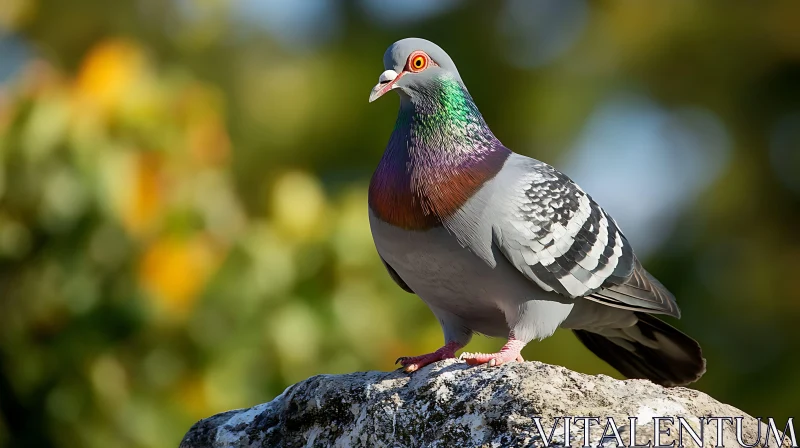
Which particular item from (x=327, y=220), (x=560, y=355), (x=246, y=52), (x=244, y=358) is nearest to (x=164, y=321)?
(x=244, y=358)

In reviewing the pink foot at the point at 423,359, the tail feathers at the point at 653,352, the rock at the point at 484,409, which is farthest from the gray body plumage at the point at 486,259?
the tail feathers at the point at 653,352

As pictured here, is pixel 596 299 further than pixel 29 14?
No

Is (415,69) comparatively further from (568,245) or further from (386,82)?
(568,245)

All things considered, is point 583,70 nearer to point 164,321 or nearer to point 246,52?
point 246,52

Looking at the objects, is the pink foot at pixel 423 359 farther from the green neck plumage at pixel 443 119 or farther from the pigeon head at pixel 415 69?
the pigeon head at pixel 415 69

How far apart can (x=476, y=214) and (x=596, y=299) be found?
32.4 inches

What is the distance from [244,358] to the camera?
7.82 m

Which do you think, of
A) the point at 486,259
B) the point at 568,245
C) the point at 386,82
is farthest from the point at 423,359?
the point at 386,82

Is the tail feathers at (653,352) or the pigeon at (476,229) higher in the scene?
the pigeon at (476,229)

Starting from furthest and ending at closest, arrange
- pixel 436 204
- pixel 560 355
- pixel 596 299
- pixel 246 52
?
1. pixel 246 52
2. pixel 560 355
3. pixel 596 299
4. pixel 436 204

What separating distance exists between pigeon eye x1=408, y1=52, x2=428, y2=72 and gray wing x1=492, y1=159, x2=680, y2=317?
63cm

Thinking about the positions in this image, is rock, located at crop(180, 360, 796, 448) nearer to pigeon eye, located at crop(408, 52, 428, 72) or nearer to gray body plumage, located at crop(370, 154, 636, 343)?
gray body plumage, located at crop(370, 154, 636, 343)

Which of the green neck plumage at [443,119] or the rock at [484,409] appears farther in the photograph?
the green neck plumage at [443,119]

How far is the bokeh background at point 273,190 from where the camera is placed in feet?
24.7
